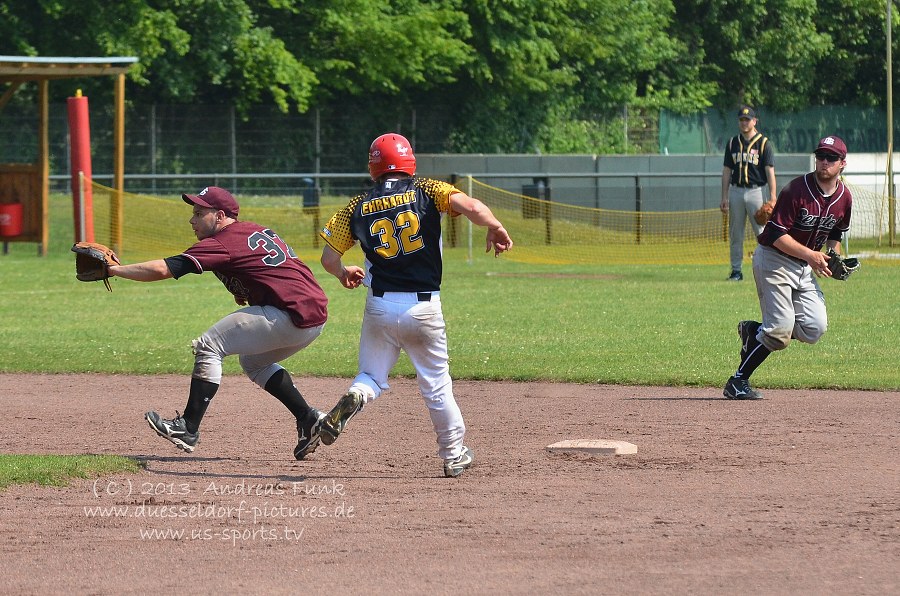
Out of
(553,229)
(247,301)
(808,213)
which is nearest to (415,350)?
(247,301)

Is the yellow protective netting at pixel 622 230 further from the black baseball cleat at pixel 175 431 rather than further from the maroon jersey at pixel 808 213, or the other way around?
the black baseball cleat at pixel 175 431

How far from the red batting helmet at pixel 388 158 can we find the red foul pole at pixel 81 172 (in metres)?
17.4

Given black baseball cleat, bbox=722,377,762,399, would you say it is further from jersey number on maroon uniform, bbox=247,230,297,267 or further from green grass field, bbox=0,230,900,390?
jersey number on maroon uniform, bbox=247,230,297,267

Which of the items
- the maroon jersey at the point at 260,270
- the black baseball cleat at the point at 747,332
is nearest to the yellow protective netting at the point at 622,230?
the black baseball cleat at the point at 747,332

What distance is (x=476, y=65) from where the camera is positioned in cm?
3841

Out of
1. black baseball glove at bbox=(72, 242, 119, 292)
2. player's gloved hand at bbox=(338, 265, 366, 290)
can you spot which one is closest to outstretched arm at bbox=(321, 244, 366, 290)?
player's gloved hand at bbox=(338, 265, 366, 290)

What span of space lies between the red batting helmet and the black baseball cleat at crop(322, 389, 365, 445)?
3.75ft

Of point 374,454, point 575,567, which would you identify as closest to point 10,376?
point 374,454

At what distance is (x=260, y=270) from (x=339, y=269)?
628 millimetres

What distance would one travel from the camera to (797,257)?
9.39m

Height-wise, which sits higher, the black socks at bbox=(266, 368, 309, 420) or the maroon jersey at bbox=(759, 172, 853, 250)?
the maroon jersey at bbox=(759, 172, 853, 250)

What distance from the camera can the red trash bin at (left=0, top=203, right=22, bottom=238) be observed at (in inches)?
973

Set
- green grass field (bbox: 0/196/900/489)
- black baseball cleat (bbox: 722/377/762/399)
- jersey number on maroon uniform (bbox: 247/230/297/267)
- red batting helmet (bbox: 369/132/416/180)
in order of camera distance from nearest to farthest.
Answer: red batting helmet (bbox: 369/132/416/180) < jersey number on maroon uniform (bbox: 247/230/297/267) < black baseball cleat (bbox: 722/377/762/399) < green grass field (bbox: 0/196/900/489)

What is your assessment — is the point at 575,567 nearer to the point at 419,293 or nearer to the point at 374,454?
the point at 419,293
